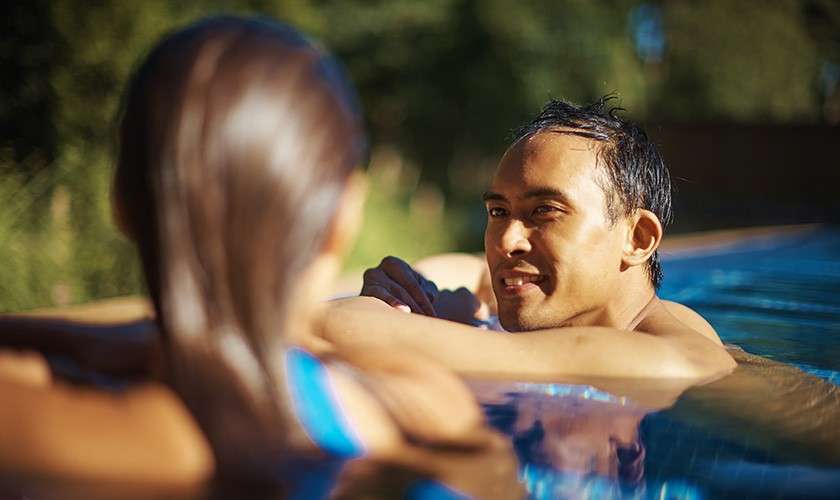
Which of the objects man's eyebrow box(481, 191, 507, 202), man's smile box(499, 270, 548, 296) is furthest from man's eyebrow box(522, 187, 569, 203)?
man's smile box(499, 270, 548, 296)

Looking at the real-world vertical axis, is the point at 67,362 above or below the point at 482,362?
below

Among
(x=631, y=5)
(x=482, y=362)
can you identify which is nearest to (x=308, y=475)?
(x=482, y=362)

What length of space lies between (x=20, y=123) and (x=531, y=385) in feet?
23.5

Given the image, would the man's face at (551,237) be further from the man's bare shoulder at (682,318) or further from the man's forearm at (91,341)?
the man's forearm at (91,341)

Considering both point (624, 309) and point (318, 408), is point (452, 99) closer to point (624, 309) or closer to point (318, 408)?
point (624, 309)

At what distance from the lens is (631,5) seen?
22.0 m

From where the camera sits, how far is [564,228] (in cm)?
289

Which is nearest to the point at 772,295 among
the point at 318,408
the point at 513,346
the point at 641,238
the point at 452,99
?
the point at 641,238

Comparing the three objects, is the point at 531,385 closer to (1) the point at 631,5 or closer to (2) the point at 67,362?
(2) the point at 67,362

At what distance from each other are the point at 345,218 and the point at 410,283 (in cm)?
180

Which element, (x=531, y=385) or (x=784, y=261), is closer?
(x=531, y=385)

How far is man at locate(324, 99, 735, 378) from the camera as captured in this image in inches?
95.3

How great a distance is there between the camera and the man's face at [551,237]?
2.89 meters

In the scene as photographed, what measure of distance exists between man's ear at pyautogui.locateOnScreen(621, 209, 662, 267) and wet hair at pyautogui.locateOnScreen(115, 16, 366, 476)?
1920mm
